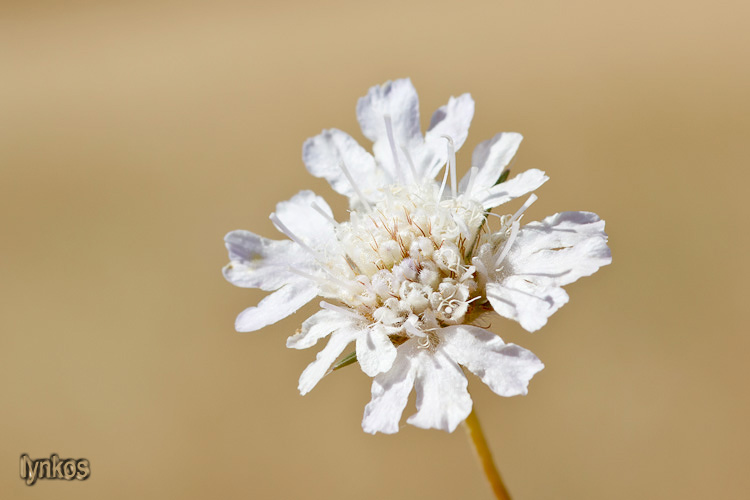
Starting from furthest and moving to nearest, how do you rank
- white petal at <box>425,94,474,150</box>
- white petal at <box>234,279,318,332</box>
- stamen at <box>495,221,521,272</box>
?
1. white petal at <box>425,94,474,150</box>
2. white petal at <box>234,279,318,332</box>
3. stamen at <box>495,221,521,272</box>

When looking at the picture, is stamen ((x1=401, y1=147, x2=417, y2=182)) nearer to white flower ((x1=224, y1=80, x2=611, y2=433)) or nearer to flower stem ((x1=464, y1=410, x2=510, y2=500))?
white flower ((x1=224, y1=80, x2=611, y2=433))

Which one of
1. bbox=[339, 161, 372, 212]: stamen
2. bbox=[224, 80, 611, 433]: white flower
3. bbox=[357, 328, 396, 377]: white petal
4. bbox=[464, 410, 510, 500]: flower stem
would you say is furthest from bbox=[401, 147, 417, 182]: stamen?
bbox=[464, 410, 510, 500]: flower stem

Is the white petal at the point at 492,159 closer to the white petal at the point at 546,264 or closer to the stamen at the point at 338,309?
the white petal at the point at 546,264

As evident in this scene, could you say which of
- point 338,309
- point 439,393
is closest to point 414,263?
point 338,309

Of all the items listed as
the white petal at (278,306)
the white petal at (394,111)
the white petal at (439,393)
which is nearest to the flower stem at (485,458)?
the white petal at (439,393)

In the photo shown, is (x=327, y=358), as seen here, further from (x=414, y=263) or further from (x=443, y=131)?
(x=443, y=131)

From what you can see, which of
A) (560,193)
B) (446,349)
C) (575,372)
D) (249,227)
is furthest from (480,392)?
(446,349)

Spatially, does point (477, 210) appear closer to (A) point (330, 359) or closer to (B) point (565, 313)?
(A) point (330, 359)

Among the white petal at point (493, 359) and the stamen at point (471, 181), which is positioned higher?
the stamen at point (471, 181)
